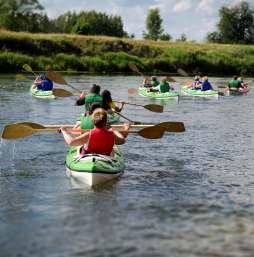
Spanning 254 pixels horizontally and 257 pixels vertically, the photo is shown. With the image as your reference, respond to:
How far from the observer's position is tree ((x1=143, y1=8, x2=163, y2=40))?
10412 centimetres

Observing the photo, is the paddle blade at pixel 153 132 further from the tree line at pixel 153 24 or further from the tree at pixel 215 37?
the tree at pixel 215 37

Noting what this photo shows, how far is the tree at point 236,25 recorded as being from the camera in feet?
359

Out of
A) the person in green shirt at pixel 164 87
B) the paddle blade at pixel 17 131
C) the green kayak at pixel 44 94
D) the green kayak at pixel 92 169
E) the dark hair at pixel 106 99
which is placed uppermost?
the dark hair at pixel 106 99

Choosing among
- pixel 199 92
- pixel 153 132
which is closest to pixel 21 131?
pixel 153 132

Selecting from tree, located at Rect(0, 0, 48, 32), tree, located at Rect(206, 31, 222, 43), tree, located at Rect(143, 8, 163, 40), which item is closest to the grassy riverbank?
tree, located at Rect(0, 0, 48, 32)

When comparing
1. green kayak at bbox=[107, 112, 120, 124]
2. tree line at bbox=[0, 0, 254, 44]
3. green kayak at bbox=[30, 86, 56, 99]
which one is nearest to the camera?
green kayak at bbox=[107, 112, 120, 124]

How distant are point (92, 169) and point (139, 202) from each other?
3.55ft

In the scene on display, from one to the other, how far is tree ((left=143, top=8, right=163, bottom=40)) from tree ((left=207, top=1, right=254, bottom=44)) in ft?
44.3

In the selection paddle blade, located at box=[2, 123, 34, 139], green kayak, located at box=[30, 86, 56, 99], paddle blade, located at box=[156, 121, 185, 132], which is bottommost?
green kayak, located at box=[30, 86, 56, 99]

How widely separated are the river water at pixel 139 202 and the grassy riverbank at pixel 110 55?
132 feet

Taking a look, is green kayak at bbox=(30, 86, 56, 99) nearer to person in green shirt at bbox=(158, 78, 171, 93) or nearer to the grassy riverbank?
person in green shirt at bbox=(158, 78, 171, 93)

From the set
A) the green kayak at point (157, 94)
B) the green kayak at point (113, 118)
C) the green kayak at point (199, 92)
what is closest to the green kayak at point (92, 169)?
the green kayak at point (113, 118)

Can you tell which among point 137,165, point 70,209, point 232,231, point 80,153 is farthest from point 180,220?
point 137,165

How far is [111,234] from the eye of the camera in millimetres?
8523
